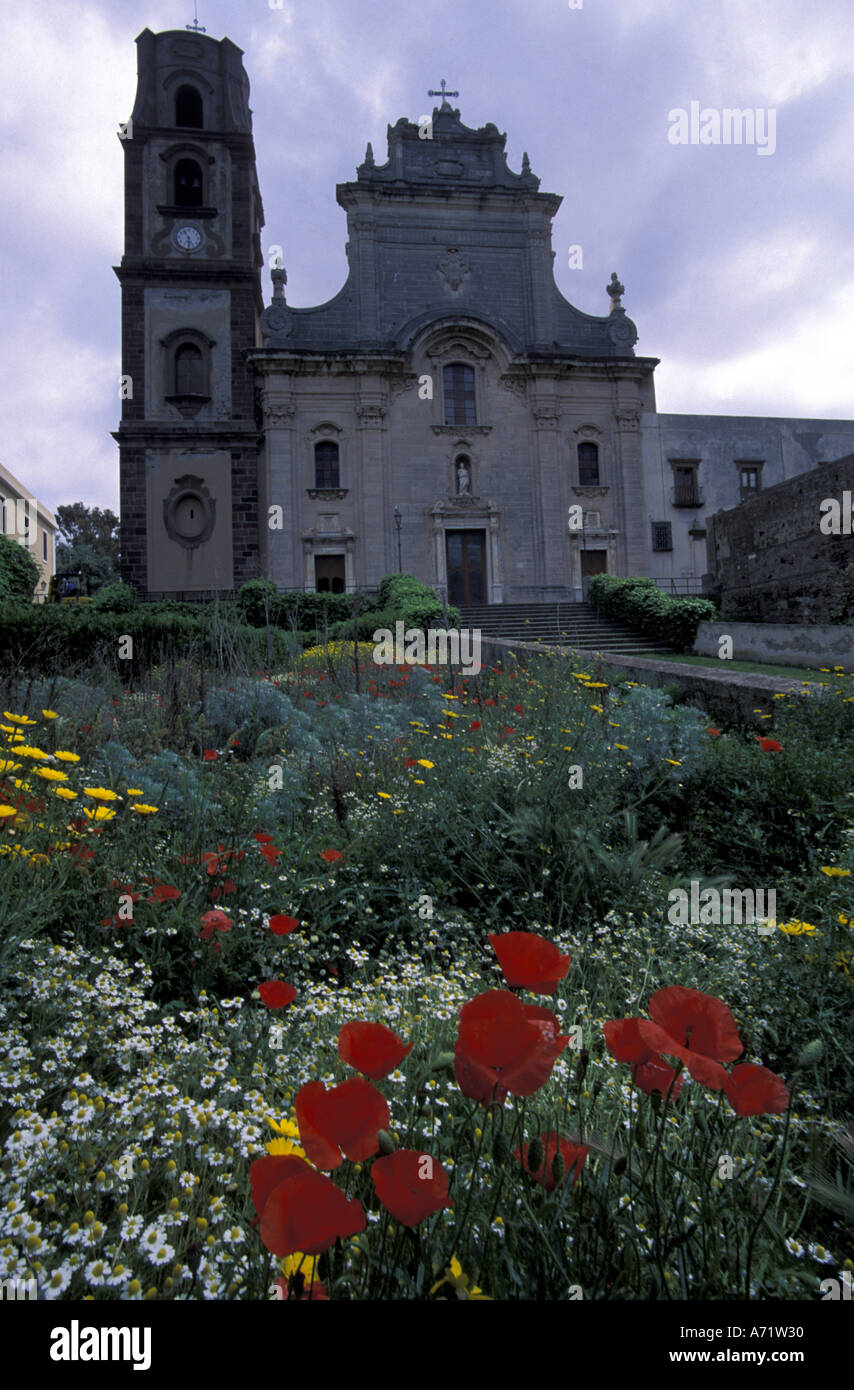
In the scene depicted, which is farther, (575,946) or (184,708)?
(184,708)

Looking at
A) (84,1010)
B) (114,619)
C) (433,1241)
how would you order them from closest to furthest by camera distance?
(433,1241)
(84,1010)
(114,619)

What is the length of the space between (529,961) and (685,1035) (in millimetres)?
194

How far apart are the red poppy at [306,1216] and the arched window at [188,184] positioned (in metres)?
31.1

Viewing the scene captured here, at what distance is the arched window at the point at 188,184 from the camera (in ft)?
83.9

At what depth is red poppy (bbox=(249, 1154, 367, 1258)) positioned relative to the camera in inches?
24.5

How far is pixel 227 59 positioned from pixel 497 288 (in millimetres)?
12149

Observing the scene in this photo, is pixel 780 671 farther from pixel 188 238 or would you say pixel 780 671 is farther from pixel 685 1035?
pixel 188 238

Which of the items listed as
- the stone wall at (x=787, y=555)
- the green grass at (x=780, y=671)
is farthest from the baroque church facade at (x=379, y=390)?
the green grass at (x=780, y=671)

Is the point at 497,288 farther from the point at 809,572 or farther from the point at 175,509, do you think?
the point at 809,572

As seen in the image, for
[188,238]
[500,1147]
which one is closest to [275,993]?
[500,1147]

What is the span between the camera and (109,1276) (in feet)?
3.56

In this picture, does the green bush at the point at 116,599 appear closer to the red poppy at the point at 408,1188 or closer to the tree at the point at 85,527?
the red poppy at the point at 408,1188

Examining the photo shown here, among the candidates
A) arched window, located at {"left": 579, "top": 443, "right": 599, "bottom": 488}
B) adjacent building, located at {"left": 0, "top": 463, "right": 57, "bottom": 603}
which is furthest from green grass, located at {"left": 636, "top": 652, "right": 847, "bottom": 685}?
adjacent building, located at {"left": 0, "top": 463, "right": 57, "bottom": 603}

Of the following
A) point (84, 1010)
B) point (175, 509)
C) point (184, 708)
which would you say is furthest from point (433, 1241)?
point (175, 509)
